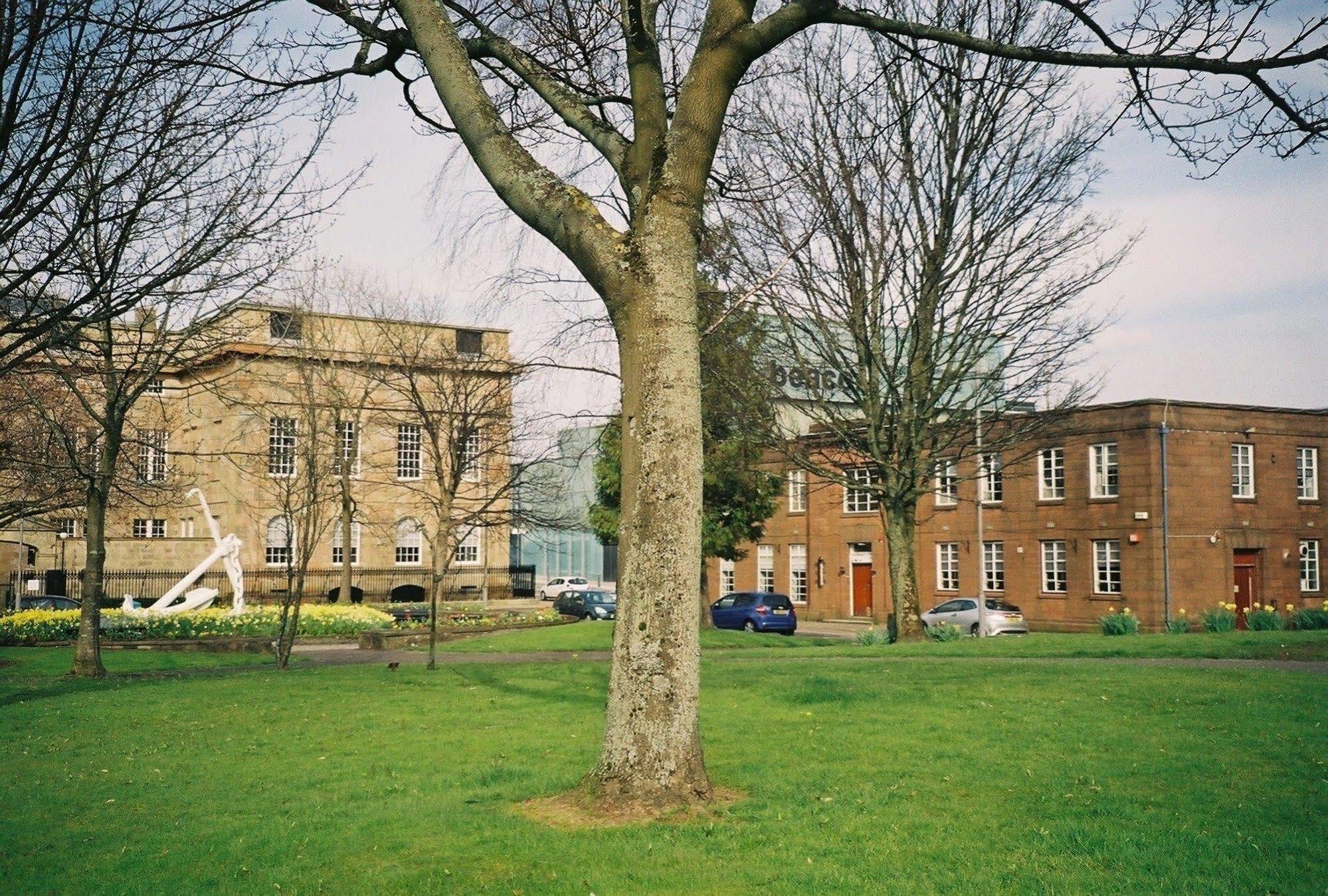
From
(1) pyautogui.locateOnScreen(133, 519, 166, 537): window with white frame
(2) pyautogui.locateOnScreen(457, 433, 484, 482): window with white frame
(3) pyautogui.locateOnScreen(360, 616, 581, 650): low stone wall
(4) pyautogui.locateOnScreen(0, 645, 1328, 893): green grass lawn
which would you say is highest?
(2) pyautogui.locateOnScreen(457, 433, 484, 482): window with white frame

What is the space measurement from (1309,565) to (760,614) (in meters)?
21.7

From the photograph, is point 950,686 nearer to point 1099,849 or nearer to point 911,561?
point 1099,849

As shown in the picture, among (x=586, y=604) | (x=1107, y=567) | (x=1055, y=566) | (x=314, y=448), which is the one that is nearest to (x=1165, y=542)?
(x=1107, y=567)

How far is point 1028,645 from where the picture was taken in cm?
2319

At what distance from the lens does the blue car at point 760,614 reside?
41594mm

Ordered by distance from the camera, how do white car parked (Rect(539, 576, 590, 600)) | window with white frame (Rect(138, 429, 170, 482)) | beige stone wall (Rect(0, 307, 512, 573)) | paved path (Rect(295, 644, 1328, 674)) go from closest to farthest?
paved path (Rect(295, 644, 1328, 674)) → window with white frame (Rect(138, 429, 170, 482)) → beige stone wall (Rect(0, 307, 512, 573)) → white car parked (Rect(539, 576, 590, 600))

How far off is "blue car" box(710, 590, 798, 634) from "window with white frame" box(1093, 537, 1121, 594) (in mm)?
11390

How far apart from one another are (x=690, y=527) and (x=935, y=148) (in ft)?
59.2

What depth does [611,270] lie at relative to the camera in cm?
768

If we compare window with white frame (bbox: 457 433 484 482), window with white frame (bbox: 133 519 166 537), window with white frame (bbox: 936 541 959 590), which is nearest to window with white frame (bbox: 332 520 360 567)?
window with white frame (bbox: 133 519 166 537)

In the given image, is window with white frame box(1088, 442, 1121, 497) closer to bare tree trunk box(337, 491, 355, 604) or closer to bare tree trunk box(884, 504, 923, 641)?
bare tree trunk box(884, 504, 923, 641)

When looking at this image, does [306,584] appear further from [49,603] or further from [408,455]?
[49,603]

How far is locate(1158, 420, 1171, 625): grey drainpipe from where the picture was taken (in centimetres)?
4053

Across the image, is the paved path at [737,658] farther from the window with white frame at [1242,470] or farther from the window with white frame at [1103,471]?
the window with white frame at [1242,470]
